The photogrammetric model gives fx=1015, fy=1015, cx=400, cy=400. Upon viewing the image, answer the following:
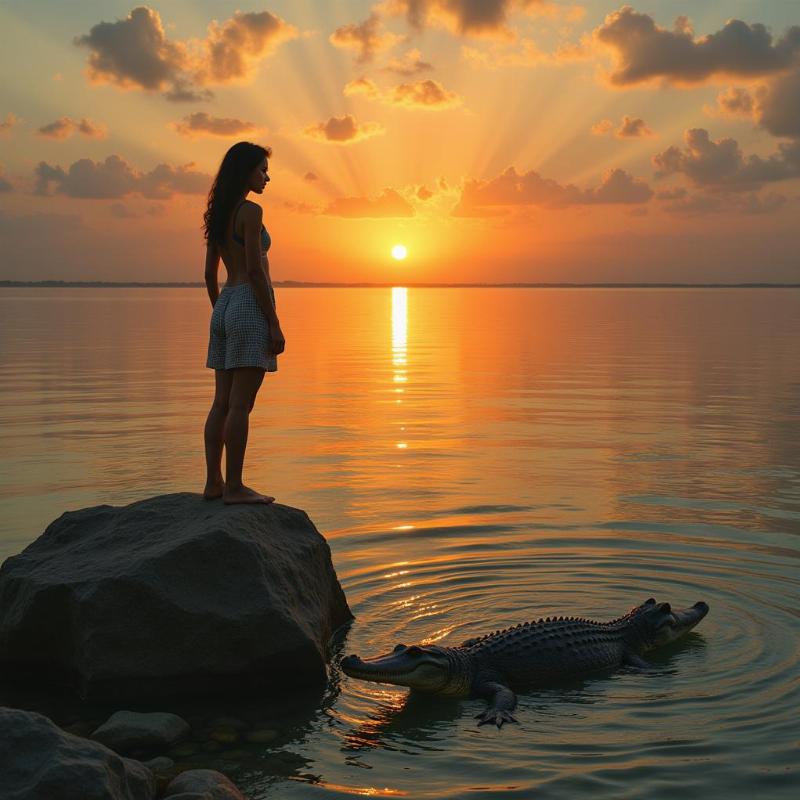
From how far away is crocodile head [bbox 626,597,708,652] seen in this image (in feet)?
27.2

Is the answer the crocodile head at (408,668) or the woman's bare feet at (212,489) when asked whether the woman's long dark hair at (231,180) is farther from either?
the crocodile head at (408,668)

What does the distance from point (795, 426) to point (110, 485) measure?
42.8 ft

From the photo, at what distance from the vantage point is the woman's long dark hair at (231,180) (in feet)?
27.7

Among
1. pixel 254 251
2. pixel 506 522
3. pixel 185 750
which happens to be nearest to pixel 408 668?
pixel 185 750

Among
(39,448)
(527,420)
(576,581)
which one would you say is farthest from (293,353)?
(576,581)

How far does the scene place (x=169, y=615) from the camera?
7.49 m

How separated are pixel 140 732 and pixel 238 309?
3535 mm

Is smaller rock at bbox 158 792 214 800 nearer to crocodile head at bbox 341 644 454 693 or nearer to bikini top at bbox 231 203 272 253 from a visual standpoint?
crocodile head at bbox 341 644 454 693

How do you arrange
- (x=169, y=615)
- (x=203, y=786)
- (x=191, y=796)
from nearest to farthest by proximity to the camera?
(x=191, y=796) → (x=203, y=786) → (x=169, y=615)

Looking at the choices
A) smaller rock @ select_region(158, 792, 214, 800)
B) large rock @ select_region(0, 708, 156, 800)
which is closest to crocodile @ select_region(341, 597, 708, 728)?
smaller rock @ select_region(158, 792, 214, 800)

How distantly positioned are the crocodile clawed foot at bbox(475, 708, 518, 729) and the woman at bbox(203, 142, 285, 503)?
9.01 feet

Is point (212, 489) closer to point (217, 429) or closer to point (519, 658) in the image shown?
point (217, 429)

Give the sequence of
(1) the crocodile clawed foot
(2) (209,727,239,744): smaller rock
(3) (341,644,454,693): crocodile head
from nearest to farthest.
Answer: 1. (2) (209,727,239,744): smaller rock
2. (1) the crocodile clawed foot
3. (3) (341,644,454,693): crocodile head

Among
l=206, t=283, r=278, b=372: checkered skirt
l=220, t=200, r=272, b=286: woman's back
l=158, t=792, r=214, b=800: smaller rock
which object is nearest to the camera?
l=158, t=792, r=214, b=800: smaller rock
